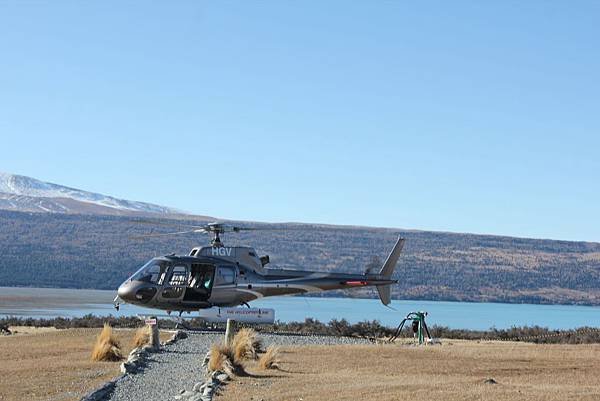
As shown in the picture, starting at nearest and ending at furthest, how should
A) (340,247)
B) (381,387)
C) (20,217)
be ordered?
(381,387), (340,247), (20,217)

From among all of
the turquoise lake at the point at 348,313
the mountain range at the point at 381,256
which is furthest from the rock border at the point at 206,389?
the mountain range at the point at 381,256

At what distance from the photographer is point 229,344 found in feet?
72.6

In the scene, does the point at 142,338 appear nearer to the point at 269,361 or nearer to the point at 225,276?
the point at 269,361

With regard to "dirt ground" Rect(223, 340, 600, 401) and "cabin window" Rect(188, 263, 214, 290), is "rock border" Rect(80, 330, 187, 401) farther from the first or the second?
"cabin window" Rect(188, 263, 214, 290)

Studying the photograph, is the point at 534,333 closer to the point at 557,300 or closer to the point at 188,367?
the point at 188,367

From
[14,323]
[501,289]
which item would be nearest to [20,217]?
[501,289]

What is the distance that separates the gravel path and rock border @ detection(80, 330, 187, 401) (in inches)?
4.2

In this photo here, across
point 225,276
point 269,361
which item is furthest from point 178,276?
point 269,361

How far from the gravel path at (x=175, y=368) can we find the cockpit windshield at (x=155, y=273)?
2.51 meters

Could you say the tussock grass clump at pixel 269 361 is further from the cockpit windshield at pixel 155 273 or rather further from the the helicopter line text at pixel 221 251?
the the helicopter line text at pixel 221 251

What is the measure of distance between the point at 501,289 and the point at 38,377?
111 m

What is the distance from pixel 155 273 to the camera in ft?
104

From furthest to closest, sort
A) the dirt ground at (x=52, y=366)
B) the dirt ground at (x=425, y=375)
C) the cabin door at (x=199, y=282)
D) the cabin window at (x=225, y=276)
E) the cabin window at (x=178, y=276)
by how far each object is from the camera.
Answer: the cabin window at (x=225, y=276), the cabin door at (x=199, y=282), the cabin window at (x=178, y=276), the dirt ground at (x=52, y=366), the dirt ground at (x=425, y=375)

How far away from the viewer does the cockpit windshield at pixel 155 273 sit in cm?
3148
